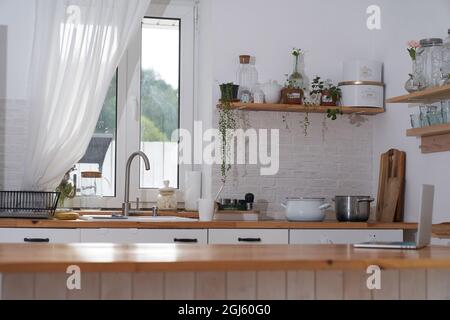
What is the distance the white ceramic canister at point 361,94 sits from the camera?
18.7 ft

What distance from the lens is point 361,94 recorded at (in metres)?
5.70

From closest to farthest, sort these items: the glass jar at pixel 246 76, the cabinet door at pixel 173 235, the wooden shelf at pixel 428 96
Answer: the wooden shelf at pixel 428 96 → the cabinet door at pixel 173 235 → the glass jar at pixel 246 76

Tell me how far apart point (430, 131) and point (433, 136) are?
0.75 feet

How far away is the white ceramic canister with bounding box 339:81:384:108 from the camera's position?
5.70 meters

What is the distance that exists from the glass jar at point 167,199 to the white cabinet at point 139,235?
0.74m

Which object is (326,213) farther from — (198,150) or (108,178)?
(108,178)

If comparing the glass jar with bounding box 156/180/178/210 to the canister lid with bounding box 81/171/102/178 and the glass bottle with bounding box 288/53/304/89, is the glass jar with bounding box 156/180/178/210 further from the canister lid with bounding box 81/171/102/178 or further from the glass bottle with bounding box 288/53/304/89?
the glass bottle with bounding box 288/53/304/89

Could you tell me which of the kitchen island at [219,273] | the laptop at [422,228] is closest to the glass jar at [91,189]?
the kitchen island at [219,273]

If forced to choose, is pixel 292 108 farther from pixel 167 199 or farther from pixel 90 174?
pixel 90 174

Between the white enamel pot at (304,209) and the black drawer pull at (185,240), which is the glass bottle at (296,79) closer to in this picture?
the white enamel pot at (304,209)

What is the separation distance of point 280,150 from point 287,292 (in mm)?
3005

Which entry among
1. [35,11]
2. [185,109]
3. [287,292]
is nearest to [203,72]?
[185,109]

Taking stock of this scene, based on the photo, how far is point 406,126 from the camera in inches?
217

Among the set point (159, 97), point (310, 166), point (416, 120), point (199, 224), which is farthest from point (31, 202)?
point (416, 120)
